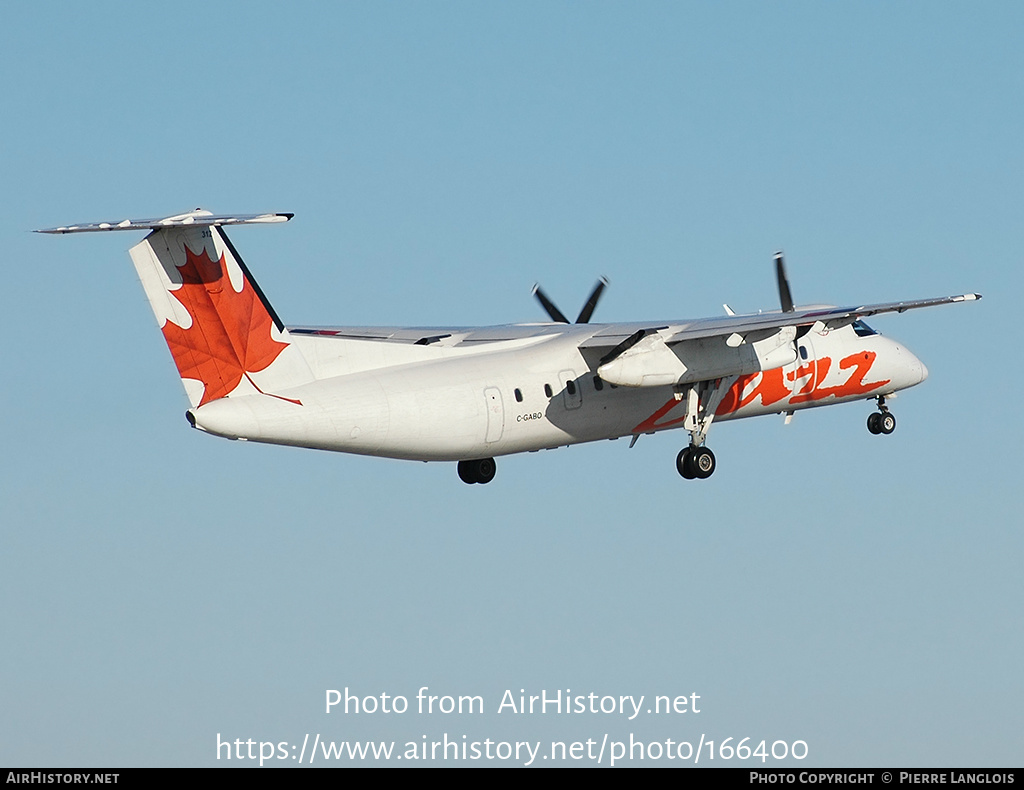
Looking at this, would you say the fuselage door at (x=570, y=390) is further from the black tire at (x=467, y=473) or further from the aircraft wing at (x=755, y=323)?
the black tire at (x=467, y=473)

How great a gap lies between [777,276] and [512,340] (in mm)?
6433

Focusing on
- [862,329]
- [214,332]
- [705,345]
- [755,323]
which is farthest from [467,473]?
[862,329]

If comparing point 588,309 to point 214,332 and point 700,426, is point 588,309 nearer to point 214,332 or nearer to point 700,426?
point 700,426

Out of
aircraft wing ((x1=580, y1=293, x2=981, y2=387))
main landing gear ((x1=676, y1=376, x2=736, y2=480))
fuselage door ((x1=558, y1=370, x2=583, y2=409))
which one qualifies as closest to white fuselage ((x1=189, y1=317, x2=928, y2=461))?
fuselage door ((x1=558, y1=370, x2=583, y2=409))

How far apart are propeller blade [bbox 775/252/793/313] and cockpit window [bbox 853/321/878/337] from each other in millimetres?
3118

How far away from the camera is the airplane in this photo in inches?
950

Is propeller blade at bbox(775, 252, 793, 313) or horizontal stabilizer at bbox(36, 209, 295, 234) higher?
horizontal stabilizer at bbox(36, 209, 295, 234)

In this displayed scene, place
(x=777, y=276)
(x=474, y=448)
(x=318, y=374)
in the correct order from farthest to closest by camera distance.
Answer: (x=777, y=276), (x=474, y=448), (x=318, y=374)

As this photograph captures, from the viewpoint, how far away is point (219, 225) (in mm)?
23344

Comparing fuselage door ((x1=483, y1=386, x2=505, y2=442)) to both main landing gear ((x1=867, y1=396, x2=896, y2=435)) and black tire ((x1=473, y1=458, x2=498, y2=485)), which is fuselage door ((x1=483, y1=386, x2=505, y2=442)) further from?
main landing gear ((x1=867, y1=396, x2=896, y2=435))

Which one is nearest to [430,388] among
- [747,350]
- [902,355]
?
[747,350]

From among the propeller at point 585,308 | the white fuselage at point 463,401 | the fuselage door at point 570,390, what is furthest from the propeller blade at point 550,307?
the fuselage door at point 570,390

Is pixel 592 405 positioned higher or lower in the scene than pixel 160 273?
lower
